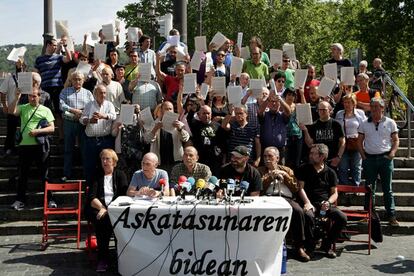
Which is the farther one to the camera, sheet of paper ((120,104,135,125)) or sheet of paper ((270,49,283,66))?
sheet of paper ((270,49,283,66))

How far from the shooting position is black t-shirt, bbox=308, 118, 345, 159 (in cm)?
898

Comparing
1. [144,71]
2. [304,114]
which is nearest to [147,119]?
[144,71]

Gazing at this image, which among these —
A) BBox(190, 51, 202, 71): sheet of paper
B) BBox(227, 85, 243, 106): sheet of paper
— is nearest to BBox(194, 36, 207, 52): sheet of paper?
BBox(190, 51, 202, 71): sheet of paper

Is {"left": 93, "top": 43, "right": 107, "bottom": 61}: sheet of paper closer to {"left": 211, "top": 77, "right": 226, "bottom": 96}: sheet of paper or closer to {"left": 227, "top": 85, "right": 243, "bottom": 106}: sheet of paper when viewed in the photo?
{"left": 211, "top": 77, "right": 226, "bottom": 96}: sheet of paper

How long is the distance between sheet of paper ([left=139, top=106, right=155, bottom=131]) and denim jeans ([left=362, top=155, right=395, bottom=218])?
3.42 metres

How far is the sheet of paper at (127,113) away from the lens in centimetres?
830

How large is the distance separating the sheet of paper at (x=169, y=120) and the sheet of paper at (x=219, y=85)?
3.41 ft

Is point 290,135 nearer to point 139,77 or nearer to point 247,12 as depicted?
point 139,77

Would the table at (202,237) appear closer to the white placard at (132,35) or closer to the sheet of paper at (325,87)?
the sheet of paper at (325,87)

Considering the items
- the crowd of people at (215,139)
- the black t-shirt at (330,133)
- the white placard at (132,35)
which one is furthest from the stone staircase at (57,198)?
the white placard at (132,35)

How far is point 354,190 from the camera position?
8.34 metres

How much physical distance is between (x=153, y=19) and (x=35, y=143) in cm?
1472

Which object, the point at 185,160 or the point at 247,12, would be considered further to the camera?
the point at 247,12

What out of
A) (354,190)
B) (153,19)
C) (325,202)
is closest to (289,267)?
(325,202)
